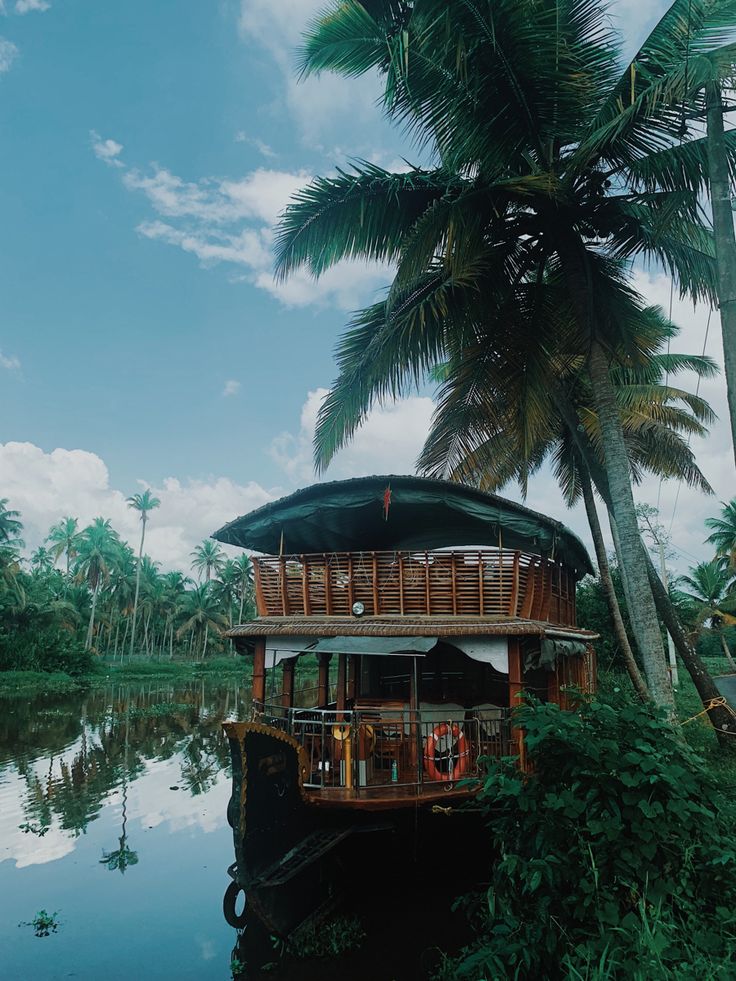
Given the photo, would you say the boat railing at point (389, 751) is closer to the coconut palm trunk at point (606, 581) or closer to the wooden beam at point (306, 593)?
the wooden beam at point (306, 593)

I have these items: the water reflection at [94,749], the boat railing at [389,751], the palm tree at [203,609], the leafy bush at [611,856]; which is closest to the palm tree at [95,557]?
the palm tree at [203,609]

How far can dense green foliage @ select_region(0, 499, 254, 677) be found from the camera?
113 ft

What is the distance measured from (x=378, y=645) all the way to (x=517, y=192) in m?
5.64

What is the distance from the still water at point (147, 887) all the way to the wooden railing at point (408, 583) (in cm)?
268

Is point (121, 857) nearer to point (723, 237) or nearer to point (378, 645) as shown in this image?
point (378, 645)

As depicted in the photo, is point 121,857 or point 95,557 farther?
point 95,557

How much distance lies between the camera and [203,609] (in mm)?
51219

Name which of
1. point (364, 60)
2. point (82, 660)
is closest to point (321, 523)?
point (364, 60)

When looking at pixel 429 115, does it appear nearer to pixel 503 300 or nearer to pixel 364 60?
pixel 364 60

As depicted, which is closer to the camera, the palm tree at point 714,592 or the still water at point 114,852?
the still water at point 114,852

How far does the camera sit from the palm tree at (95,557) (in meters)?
42.6

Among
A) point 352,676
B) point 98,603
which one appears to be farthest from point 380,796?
point 98,603

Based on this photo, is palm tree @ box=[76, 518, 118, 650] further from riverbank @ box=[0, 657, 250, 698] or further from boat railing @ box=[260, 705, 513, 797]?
boat railing @ box=[260, 705, 513, 797]

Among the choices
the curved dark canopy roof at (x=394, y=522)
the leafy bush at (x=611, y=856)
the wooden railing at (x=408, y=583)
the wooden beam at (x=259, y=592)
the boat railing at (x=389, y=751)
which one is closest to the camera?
the leafy bush at (x=611, y=856)
